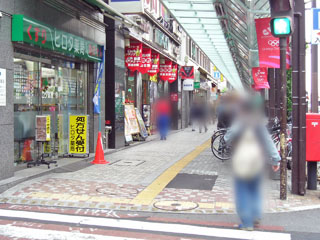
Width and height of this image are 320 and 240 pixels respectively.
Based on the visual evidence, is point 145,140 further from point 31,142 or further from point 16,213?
point 16,213

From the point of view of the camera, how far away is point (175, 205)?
21.6 ft

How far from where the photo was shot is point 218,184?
27.0ft

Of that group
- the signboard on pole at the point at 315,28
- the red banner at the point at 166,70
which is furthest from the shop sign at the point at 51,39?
the red banner at the point at 166,70

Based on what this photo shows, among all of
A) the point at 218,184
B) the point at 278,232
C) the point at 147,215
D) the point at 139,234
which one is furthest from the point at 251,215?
the point at 218,184

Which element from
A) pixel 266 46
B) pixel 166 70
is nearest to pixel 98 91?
pixel 266 46

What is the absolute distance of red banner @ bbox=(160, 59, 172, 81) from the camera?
73.9ft

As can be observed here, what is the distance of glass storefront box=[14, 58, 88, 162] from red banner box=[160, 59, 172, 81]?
10.4 m

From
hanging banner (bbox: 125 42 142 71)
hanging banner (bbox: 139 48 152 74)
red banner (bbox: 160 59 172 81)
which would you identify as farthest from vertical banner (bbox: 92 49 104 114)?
red banner (bbox: 160 59 172 81)

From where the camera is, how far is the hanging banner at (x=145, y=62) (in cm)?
1712

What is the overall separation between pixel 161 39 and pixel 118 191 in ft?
47.7

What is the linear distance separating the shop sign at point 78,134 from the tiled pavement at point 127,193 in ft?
3.71

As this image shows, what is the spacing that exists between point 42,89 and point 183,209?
19.0 feet

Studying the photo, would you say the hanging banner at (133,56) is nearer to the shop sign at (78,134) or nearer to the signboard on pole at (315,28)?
the shop sign at (78,134)

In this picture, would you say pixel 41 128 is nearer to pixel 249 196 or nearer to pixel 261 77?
pixel 249 196
